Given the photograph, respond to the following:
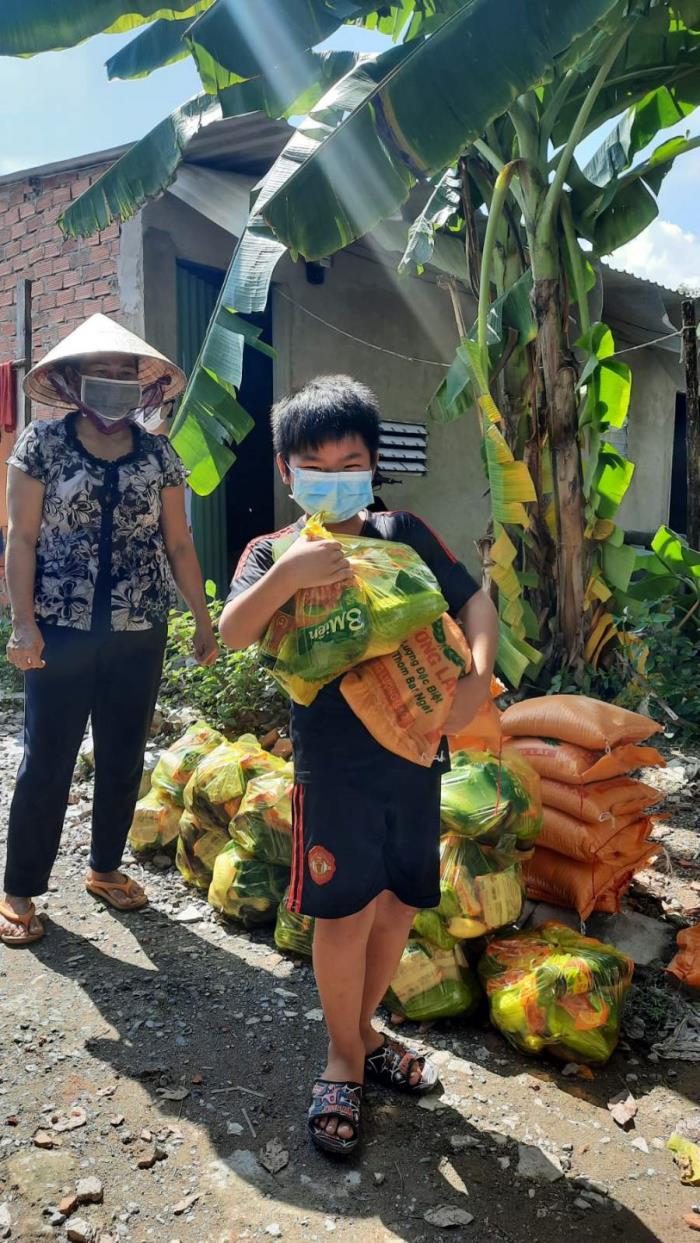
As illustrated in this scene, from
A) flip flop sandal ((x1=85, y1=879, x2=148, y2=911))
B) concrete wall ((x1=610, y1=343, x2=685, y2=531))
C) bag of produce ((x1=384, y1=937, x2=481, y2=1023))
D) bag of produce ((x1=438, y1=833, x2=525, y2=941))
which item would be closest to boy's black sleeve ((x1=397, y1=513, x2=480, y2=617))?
bag of produce ((x1=438, y1=833, x2=525, y2=941))

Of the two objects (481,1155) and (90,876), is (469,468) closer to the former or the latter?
(90,876)

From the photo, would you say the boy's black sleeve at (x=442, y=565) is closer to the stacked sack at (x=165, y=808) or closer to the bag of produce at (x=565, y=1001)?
the bag of produce at (x=565, y=1001)

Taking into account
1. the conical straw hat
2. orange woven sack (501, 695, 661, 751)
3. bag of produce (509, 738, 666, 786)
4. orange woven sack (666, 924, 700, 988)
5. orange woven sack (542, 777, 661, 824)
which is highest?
the conical straw hat

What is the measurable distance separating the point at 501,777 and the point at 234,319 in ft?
8.48

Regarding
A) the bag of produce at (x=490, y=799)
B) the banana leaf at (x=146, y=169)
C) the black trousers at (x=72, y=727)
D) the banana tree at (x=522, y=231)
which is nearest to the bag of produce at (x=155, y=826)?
the black trousers at (x=72, y=727)

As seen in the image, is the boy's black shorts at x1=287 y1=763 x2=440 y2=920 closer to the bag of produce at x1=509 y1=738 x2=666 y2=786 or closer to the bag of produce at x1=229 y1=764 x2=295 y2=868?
the bag of produce at x1=229 y1=764 x2=295 y2=868

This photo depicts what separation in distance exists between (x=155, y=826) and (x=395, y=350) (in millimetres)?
5330

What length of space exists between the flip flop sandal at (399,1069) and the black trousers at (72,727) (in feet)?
3.99

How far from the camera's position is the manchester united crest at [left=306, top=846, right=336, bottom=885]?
1755mm

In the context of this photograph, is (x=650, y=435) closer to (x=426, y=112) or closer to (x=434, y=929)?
(x=426, y=112)

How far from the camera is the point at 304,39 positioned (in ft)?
9.68

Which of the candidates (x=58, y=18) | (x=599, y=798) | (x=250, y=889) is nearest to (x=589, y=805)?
(x=599, y=798)

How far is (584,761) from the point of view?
2.74 meters

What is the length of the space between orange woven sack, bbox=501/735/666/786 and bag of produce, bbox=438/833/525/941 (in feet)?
1.26
